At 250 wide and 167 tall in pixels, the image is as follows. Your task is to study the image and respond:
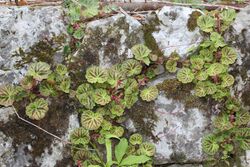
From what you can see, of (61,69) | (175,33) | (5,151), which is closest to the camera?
(5,151)

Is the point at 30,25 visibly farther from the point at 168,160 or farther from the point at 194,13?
the point at 168,160

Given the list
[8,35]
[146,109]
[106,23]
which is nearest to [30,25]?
[8,35]

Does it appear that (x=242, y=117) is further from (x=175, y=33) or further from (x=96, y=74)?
(x=96, y=74)

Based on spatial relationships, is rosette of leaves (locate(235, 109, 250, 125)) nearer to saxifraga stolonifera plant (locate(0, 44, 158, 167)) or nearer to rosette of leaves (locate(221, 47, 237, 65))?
rosette of leaves (locate(221, 47, 237, 65))

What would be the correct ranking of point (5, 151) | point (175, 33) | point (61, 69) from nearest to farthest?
point (5, 151) < point (61, 69) < point (175, 33)

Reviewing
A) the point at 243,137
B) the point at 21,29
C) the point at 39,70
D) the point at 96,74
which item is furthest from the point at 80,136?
the point at 243,137

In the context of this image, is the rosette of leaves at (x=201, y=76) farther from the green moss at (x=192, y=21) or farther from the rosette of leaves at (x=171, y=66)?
the green moss at (x=192, y=21)
